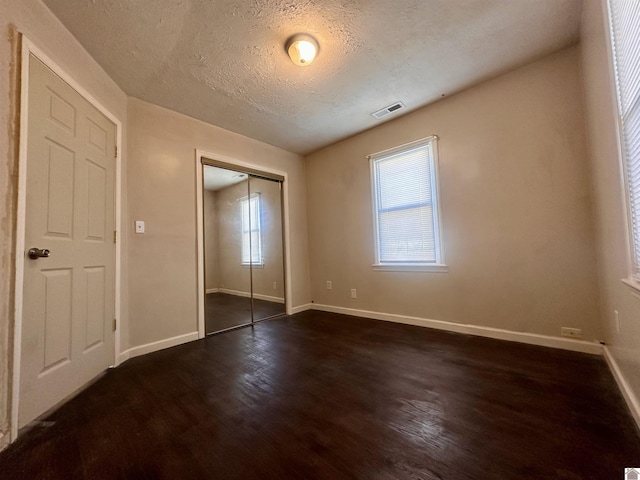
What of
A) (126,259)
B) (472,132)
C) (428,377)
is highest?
(472,132)

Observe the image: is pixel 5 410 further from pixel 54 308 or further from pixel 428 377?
pixel 428 377

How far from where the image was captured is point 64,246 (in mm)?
1688

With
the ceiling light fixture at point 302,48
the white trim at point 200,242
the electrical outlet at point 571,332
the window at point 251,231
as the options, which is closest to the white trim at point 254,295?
the window at point 251,231

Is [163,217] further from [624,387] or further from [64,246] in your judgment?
[624,387]

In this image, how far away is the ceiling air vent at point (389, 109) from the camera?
2936 mm

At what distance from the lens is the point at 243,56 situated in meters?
2.09

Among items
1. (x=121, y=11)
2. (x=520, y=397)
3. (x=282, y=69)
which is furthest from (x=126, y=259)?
(x=520, y=397)

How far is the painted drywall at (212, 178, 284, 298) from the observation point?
3551 millimetres

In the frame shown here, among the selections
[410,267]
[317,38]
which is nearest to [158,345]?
[410,267]

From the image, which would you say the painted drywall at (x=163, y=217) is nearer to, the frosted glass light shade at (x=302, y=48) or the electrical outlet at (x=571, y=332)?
the frosted glass light shade at (x=302, y=48)

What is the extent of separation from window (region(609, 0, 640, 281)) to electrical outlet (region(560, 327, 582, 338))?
111 cm

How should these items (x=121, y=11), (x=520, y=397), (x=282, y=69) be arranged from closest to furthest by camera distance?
(x=520, y=397), (x=121, y=11), (x=282, y=69)

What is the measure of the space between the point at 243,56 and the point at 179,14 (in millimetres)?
497

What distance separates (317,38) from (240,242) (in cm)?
265
